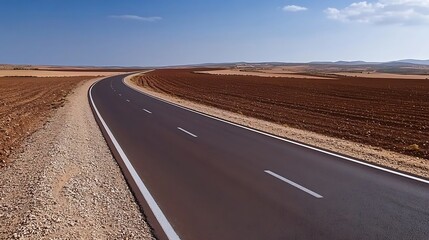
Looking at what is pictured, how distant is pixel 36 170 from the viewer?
929cm

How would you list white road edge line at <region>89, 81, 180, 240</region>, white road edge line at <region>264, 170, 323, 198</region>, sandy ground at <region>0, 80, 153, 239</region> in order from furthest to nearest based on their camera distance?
white road edge line at <region>264, 170, 323, 198</region> < sandy ground at <region>0, 80, 153, 239</region> < white road edge line at <region>89, 81, 180, 240</region>

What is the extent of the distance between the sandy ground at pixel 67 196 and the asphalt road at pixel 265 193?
1.24ft

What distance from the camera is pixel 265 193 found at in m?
7.22

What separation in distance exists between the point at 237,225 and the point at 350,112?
60.2 feet

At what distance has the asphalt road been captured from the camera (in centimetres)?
558

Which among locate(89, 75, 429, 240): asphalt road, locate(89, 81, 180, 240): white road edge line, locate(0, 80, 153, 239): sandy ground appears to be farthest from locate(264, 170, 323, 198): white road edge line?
locate(0, 80, 153, 239): sandy ground

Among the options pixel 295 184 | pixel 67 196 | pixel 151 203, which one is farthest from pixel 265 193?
pixel 67 196

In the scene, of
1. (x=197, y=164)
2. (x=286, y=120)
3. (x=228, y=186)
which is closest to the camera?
(x=228, y=186)

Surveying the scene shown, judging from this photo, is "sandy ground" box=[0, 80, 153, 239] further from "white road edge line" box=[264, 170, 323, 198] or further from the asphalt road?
"white road edge line" box=[264, 170, 323, 198]

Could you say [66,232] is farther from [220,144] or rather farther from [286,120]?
[286,120]

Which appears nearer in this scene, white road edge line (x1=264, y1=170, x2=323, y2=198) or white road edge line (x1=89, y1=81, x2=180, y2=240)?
white road edge line (x1=89, y1=81, x2=180, y2=240)

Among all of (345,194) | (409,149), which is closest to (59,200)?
(345,194)

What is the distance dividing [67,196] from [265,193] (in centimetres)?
359

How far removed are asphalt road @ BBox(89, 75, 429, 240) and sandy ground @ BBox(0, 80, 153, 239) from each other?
0.38m
